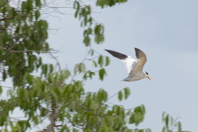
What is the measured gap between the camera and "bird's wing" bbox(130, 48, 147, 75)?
34.5ft

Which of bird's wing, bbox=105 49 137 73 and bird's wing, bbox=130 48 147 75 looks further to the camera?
bird's wing, bbox=105 49 137 73

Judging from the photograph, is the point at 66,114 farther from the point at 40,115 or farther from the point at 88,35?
the point at 88,35

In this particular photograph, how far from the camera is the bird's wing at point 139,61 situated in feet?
34.5

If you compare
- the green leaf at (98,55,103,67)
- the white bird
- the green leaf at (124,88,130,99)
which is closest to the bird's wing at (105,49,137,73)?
the white bird

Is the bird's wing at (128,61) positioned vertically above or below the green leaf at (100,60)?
below

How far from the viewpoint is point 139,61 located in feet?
36.4

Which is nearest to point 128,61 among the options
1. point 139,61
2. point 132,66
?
point 132,66

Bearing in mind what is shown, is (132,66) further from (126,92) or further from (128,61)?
(126,92)

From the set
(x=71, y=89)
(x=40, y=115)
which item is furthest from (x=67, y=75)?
(x=40, y=115)

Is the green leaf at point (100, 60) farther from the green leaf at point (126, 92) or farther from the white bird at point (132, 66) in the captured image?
the white bird at point (132, 66)

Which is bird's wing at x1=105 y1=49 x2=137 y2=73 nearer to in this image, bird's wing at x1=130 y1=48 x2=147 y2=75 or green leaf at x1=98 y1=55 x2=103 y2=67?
bird's wing at x1=130 y1=48 x2=147 y2=75

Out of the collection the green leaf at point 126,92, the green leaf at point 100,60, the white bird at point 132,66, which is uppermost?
the green leaf at point 100,60

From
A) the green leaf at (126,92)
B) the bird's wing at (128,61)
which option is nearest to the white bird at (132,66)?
the bird's wing at (128,61)

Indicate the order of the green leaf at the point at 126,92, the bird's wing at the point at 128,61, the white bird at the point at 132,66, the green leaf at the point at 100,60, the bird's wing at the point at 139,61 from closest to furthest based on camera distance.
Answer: the green leaf at the point at 126,92 → the green leaf at the point at 100,60 → the bird's wing at the point at 139,61 → the white bird at the point at 132,66 → the bird's wing at the point at 128,61
